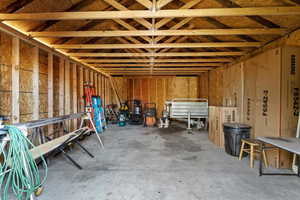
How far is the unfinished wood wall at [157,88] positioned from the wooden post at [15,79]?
588 centimetres

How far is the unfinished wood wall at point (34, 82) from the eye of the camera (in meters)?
2.59

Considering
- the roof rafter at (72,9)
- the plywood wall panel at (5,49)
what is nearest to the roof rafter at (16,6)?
the plywood wall panel at (5,49)

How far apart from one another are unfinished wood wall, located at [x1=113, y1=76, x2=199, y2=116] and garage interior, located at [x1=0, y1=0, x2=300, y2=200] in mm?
4040

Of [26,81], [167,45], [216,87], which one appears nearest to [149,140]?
[167,45]

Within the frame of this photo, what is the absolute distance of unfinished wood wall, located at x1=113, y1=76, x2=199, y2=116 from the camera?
874 cm

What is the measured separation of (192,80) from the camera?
344 inches

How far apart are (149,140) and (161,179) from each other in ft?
7.14

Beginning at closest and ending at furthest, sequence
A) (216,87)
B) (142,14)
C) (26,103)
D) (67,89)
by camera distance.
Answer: (142,14) → (26,103) → (67,89) → (216,87)

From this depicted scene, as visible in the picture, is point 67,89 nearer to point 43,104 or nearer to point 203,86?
point 43,104

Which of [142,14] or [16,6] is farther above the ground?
[16,6]

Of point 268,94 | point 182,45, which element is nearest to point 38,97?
point 182,45

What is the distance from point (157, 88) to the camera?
8.90 m

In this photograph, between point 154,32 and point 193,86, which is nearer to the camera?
point 154,32

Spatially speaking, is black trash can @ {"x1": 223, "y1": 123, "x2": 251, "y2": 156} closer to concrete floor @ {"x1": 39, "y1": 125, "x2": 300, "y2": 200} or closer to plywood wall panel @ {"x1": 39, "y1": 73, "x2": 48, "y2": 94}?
concrete floor @ {"x1": 39, "y1": 125, "x2": 300, "y2": 200}
